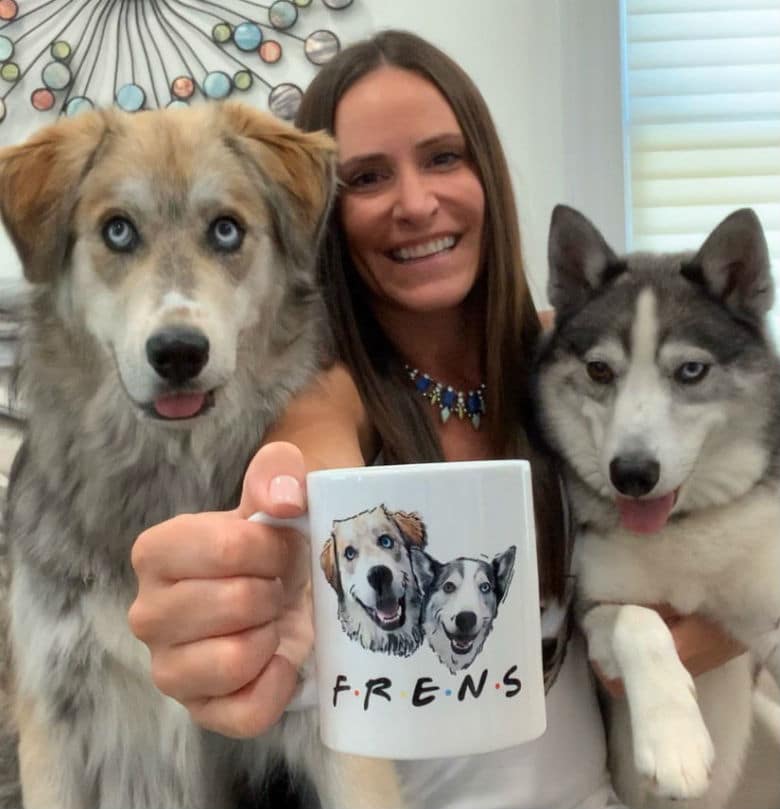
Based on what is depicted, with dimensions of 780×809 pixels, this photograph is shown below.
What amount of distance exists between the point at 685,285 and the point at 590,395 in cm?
21

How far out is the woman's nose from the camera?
1.16 metres

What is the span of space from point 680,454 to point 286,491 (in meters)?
0.67

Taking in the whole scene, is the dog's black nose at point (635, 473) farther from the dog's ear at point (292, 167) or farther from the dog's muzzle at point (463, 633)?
the dog's muzzle at point (463, 633)

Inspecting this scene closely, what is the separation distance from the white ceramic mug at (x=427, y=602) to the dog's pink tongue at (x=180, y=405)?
14.9 inches

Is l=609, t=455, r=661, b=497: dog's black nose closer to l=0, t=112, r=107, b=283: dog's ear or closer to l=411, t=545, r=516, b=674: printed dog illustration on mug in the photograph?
l=411, t=545, r=516, b=674: printed dog illustration on mug

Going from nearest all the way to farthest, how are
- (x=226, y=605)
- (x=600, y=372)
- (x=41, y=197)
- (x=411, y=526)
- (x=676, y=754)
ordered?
(x=411, y=526) → (x=226, y=605) → (x=676, y=754) → (x=41, y=197) → (x=600, y=372)

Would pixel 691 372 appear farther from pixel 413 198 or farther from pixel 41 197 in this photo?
pixel 41 197

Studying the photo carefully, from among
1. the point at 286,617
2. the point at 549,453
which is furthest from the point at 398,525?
the point at 549,453

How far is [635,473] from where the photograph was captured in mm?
1017

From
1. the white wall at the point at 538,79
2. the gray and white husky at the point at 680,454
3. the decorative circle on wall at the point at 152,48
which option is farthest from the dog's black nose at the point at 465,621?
the decorative circle on wall at the point at 152,48

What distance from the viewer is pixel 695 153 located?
2264 millimetres

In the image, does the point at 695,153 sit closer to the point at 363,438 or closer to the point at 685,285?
the point at 685,285

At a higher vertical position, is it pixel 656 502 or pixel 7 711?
pixel 656 502

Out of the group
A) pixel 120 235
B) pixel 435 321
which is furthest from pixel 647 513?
pixel 120 235
